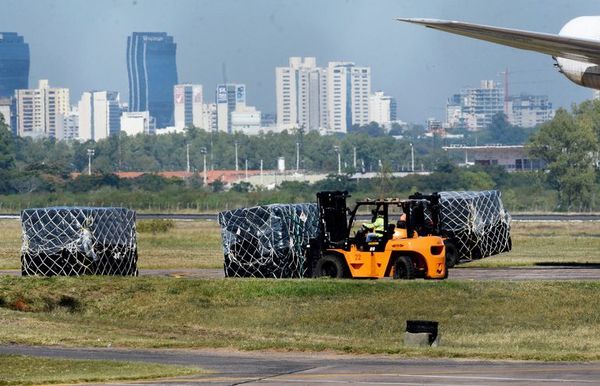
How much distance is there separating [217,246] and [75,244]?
1249 inches

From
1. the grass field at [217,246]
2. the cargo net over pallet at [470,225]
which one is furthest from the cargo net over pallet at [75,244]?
the cargo net over pallet at [470,225]

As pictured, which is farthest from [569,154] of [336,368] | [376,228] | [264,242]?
[336,368]

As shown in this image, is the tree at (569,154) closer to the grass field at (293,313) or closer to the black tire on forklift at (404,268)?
the black tire on forklift at (404,268)

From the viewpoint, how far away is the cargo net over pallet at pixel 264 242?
5288cm

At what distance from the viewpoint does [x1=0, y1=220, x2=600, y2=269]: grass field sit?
66688 mm

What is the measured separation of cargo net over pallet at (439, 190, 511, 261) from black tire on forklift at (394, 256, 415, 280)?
9.60 m

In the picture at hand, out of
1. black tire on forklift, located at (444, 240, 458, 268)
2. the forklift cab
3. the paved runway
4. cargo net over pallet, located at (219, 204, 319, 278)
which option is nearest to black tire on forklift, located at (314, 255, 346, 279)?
the forklift cab

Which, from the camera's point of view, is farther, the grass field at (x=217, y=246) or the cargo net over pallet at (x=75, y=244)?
the grass field at (x=217, y=246)

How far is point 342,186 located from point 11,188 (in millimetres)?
40577

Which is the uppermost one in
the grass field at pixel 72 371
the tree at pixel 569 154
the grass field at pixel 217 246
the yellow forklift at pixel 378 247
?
the tree at pixel 569 154

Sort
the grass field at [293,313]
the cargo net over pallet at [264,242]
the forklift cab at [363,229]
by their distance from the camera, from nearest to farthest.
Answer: the grass field at [293,313] < the forklift cab at [363,229] < the cargo net over pallet at [264,242]

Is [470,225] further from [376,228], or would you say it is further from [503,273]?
[376,228]

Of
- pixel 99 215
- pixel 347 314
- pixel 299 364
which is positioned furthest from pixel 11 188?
pixel 299 364

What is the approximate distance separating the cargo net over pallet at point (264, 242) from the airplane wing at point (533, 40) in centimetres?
882
